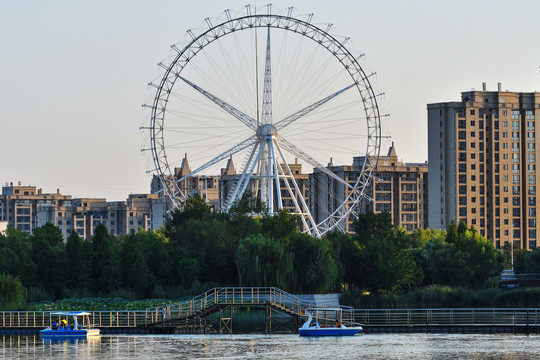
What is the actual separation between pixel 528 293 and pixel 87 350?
51.4 metres

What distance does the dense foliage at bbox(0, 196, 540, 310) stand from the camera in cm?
9900

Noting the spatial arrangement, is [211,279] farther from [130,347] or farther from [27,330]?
[130,347]

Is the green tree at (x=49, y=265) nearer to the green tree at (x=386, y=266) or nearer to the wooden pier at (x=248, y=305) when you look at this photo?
the wooden pier at (x=248, y=305)

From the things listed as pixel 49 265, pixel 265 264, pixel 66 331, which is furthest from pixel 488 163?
pixel 66 331

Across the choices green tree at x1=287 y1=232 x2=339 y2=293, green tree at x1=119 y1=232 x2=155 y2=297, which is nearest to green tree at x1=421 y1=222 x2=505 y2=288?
green tree at x1=287 y1=232 x2=339 y2=293

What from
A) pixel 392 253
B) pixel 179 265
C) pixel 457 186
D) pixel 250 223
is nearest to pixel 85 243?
pixel 179 265

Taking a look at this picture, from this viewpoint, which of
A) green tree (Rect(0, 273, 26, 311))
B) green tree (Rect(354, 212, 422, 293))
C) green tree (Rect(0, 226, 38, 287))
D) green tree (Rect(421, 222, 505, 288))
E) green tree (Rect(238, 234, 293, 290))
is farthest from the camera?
green tree (Rect(421, 222, 505, 288))

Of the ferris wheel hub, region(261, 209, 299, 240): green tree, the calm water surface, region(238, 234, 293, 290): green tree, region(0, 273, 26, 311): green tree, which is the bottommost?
the calm water surface

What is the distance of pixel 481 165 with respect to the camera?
179 m

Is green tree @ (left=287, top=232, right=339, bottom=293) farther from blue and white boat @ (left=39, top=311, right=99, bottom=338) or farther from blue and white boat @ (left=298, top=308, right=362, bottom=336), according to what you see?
blue and white boat @ (left=39, top=311, right=99, bottom=338)

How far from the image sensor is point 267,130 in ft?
350

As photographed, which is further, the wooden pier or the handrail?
the handrail

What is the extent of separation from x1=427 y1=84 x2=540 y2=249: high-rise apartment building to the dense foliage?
62366 mm

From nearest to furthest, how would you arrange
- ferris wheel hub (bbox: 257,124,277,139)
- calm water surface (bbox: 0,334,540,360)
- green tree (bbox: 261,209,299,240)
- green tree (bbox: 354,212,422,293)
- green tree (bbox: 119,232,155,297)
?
calm water surface (bbox: 0,334,540,360), green tree (bbox: 119,232,155,297), green tree (bbox: 354,212,422,293), ferris wheel hub (bbox: 257,124,277,139), green tree (bbox: 261,209,299,240)
